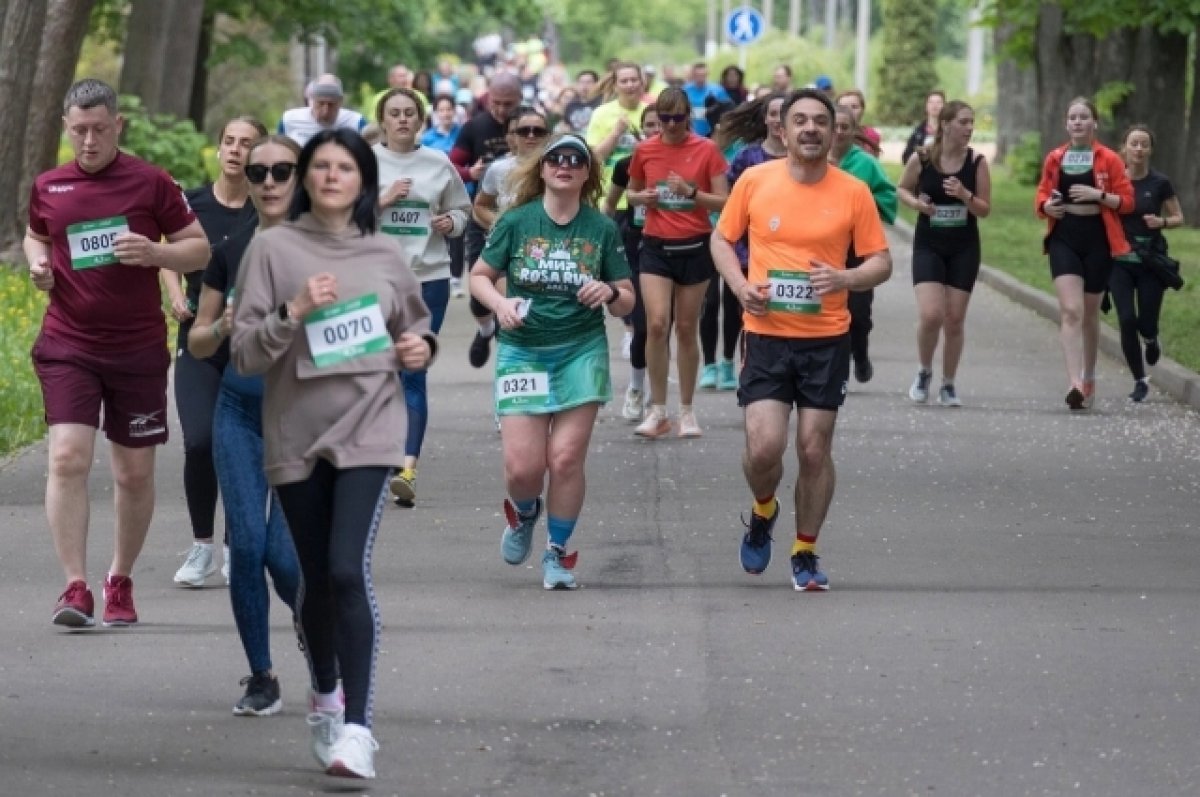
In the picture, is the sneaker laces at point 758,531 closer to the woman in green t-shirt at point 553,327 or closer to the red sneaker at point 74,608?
the woman in green t-shirt at point 553,327

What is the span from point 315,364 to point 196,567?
3625mm

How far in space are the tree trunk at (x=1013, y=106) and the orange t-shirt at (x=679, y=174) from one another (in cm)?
4232

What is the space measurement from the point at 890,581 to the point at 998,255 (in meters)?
21.5

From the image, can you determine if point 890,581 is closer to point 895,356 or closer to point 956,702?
point 956,702

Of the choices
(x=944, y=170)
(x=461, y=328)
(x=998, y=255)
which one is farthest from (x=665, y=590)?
(x=998, y=255)

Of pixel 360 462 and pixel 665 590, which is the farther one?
pixel 665 590

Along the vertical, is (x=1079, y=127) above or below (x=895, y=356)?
above

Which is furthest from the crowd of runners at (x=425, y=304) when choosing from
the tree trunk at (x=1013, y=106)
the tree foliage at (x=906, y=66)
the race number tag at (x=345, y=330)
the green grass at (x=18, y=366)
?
the tree foliage at (x=906, y=66)

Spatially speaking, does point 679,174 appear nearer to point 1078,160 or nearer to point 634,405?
point 634,405

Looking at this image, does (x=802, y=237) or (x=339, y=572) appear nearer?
(x=339, y=572)

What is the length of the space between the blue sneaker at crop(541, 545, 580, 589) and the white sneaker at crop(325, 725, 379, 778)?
11.3 ft

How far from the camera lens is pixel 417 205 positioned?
43.6 feet

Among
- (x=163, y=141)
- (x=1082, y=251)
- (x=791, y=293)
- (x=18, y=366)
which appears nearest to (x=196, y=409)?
(x=791, y=293)

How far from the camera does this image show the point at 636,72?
1911cm
